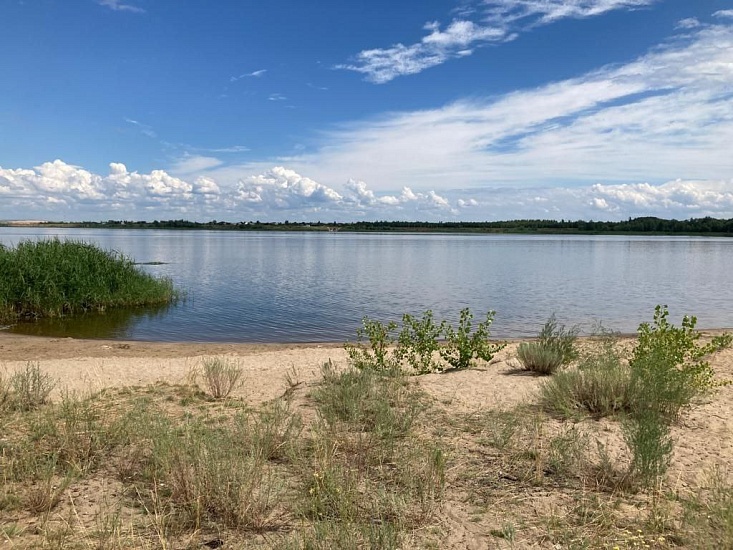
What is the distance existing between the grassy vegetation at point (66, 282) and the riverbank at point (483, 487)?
46.2 feet

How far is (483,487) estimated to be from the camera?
4.62m

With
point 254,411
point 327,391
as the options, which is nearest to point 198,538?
point 254,411

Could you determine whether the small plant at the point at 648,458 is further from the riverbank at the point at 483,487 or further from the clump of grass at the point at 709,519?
the clump of grass at the point at 709,519

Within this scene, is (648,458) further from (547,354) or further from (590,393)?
(547,354)

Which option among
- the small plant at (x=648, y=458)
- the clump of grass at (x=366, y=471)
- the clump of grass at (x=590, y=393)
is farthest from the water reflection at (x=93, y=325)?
the small plant at (x=648, y=458)

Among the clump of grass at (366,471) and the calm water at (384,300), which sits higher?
the clump of grass at (366,471)

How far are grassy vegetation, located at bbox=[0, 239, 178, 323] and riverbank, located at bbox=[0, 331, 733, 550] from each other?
14.1 meters

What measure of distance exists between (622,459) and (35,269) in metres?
21.1

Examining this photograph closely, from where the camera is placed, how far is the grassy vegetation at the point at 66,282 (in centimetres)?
1994

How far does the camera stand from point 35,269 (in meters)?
20.3

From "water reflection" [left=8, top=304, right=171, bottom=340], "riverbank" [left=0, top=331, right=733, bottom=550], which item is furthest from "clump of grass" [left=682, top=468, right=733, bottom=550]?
"water reflection" [left=8, top=304, right=171, bottom=340]

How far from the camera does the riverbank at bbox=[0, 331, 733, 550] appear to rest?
377 cm

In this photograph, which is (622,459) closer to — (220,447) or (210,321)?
(220,447)

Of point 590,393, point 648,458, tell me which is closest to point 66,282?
point 590,393
